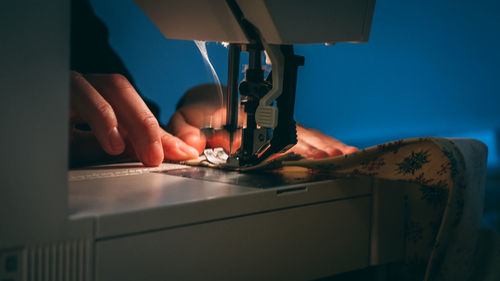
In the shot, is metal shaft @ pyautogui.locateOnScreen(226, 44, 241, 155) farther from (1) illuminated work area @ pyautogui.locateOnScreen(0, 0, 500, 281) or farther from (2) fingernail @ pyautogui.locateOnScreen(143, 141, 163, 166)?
(2) fingernail @ pyautogui.locateOnScreen(143, 141, 163, 166)

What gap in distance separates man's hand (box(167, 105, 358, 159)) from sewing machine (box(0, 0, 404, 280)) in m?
0.14

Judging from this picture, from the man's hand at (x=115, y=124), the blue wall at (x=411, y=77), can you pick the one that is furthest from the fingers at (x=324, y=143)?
the blue wall at (x=411, y=77)

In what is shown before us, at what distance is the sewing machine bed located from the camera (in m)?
Result: 0.69

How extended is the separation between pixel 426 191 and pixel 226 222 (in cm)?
47

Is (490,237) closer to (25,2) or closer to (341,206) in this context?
(341,206)

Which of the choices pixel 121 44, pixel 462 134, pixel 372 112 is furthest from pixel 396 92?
pixel 121 44

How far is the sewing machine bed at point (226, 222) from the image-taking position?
2.27 ft

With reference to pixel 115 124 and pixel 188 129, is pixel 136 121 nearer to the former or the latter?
pixel 115 124

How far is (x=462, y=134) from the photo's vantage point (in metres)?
2.63

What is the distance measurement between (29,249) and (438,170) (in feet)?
2.22

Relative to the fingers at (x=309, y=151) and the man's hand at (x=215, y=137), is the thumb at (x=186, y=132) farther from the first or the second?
the fingers at (x=309, y=151)

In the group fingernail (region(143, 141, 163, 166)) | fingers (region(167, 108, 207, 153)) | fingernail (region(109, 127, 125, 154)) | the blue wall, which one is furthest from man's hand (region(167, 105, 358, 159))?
the blue wall

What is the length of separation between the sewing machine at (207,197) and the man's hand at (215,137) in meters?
0.14

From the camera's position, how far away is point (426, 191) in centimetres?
104
